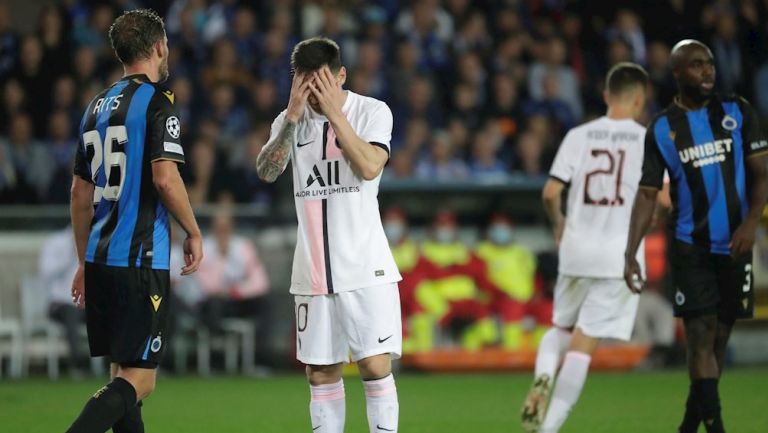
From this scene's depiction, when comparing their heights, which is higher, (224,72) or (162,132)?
(224,72)

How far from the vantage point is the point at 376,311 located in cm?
625

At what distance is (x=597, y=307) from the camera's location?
8258 millimetres

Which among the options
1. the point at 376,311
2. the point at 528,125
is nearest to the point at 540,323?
the point at 528,125

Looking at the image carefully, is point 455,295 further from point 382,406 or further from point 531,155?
point 382,406

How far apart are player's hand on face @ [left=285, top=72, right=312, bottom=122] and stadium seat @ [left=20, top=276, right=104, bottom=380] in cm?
826

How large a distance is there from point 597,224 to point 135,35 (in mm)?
3426

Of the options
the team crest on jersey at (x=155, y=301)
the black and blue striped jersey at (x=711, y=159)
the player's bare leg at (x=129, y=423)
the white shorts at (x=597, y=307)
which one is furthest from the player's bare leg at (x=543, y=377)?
Result: the team crest on jersey at (x=155, y=301)

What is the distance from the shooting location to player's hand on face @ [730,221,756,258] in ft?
23.3

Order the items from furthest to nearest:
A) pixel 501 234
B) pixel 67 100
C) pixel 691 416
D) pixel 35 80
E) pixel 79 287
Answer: pixel 35 80 < pixel 67 100 < pixel 501 234 < pixel 691 416 < pixel 79 287

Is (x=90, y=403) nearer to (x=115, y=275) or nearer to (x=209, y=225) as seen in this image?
(x=115, y=275)

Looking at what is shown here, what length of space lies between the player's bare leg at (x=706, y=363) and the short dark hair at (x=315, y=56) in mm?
2490

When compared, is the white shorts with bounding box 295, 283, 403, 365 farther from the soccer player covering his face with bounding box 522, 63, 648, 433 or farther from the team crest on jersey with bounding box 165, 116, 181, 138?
the soccer player covering his face with bounding box 522, 63, 648, 433

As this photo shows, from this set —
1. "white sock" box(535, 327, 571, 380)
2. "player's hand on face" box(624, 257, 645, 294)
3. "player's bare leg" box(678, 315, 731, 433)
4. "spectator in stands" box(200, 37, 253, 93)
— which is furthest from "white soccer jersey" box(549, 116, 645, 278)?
"spectator in stands" box(200, 37, 253, 93)


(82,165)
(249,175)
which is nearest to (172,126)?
(82,165)
